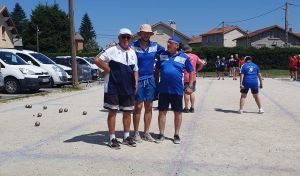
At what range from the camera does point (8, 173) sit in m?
4.61

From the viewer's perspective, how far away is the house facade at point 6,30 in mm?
36334

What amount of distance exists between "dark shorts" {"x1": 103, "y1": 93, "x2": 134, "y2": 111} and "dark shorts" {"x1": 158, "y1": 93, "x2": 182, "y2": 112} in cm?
62

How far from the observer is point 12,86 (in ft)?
47.6

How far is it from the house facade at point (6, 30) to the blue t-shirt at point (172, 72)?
3307cm

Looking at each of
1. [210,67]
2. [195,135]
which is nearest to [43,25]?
[210,67]

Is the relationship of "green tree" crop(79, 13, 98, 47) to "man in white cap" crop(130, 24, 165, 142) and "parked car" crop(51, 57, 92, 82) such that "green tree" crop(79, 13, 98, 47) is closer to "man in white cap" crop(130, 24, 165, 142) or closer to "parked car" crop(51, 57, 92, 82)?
"parked car" crop(51, 57, 92, 82)

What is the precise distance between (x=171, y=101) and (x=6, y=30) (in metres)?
36.0

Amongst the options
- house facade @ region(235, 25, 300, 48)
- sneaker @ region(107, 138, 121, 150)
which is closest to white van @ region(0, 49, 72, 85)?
sneaker @ region(107, 138, 121, 150)

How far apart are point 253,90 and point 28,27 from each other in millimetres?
60724

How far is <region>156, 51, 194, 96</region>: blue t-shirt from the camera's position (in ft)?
20.0

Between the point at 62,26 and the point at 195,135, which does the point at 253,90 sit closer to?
the point at 195,135

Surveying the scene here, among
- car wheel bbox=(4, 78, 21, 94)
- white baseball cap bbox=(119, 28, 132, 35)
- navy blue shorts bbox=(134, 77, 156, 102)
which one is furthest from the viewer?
car wheel bbox=(4, 78, 21, 94)

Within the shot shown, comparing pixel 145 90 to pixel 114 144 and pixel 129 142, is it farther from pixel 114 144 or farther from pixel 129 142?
pixel 114 144

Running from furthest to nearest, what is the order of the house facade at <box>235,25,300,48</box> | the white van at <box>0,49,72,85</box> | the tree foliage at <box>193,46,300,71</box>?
the house facade at <box>235,25,300,48</box> < the tree foliage at <box>193,46,300,71</box> < the white van at <box>0,49,72,85</box>
